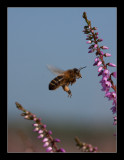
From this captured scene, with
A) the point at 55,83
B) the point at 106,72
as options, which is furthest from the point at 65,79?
the point at 106,72

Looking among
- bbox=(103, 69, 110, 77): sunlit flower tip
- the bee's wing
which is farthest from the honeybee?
bbox=(103, 69, 110, 77): sunlit flower tip

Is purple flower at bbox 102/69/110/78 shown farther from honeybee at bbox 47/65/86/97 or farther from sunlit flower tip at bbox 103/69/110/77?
honeybee at bbox 47/65/86/97

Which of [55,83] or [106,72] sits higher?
[106,72]

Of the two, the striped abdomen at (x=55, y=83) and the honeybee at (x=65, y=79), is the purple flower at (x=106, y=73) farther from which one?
the striped abdomen at (x=55, y=83)

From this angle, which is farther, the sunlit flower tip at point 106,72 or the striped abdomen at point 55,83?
the striped abdomen at point 55,83

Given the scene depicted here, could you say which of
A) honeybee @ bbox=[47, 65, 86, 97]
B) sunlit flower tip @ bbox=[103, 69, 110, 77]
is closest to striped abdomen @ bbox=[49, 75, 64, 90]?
honeybee @ bbox=[47, 65, 86, 97]

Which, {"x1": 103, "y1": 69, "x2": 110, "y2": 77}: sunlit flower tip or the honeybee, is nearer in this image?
{"x1": 103, "y1": 69, "x2": 110, "y2": 77}: sunlit flower tip

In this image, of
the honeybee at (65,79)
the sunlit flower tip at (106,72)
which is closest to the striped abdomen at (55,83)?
the honeybee at (65,79)

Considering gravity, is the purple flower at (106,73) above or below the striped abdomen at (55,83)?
above

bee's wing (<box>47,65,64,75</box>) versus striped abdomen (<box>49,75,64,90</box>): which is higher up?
bee's wing (<box>47,65,64,75</box>)

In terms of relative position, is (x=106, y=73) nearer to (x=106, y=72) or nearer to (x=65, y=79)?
(x=106, y=72)
